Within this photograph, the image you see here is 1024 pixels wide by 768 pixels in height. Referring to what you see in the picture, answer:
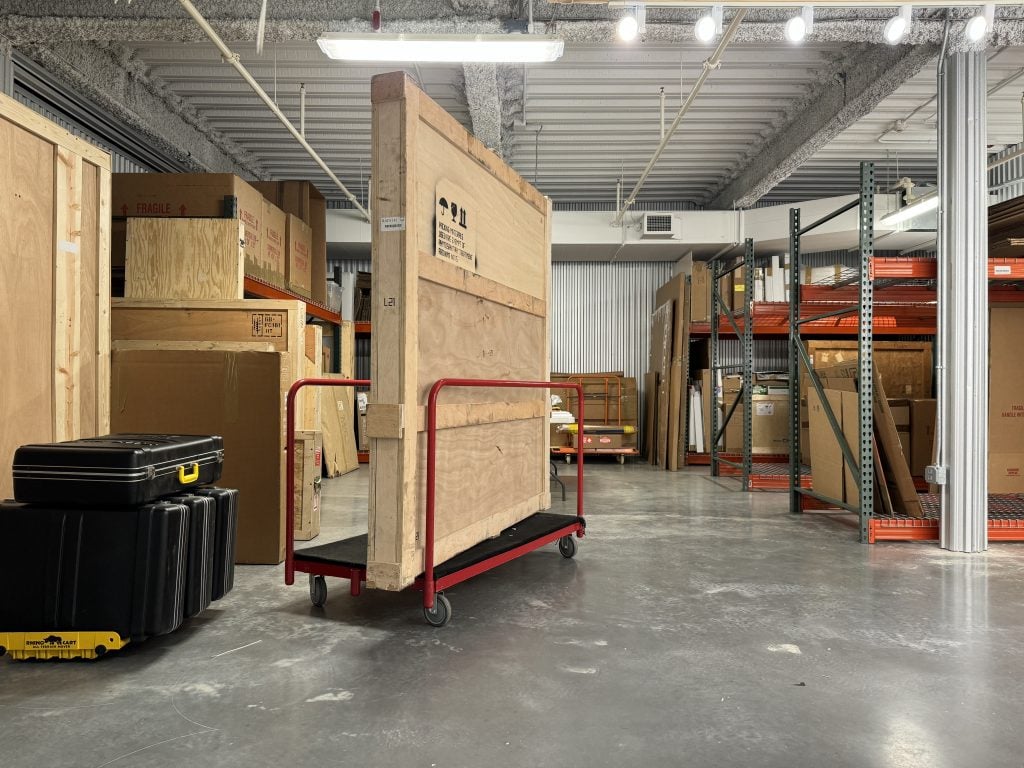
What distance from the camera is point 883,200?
26.9 ft

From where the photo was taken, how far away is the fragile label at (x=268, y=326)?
4.76 meters

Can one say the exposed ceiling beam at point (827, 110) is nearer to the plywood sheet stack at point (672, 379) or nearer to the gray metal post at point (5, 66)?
the plywood sheet stack at point (672, 379)

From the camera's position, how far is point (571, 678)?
8.18 ft

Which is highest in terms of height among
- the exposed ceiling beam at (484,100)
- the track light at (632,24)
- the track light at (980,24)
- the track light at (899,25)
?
the exposed ceiling beam at (484,100)

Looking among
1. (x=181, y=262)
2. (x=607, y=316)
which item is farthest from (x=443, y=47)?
(x=607, y=316)

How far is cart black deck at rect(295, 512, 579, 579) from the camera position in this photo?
3170mm

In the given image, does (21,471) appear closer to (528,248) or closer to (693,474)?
(528,248)

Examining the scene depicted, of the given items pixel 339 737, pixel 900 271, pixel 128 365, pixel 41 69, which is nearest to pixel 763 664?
pixel 339 737

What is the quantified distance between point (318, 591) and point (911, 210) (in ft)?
20.5

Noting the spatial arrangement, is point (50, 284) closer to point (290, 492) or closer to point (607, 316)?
point (290, 492)

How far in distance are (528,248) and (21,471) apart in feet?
9.97

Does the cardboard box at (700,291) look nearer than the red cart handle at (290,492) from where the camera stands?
No

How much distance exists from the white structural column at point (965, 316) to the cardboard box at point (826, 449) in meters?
0.89

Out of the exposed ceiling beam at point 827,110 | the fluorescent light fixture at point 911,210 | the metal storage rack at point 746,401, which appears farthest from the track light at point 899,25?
the metal storage rack at point 746,401
